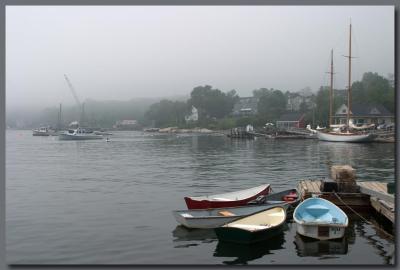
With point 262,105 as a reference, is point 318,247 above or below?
below

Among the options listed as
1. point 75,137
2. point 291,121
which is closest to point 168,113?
point 291,121

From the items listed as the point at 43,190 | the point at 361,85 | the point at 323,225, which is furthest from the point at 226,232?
the point at 361,85

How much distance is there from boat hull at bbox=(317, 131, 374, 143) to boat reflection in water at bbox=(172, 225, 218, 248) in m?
52.0

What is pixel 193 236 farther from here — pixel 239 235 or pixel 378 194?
pixel 378 194

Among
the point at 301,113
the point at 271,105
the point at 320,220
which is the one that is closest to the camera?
the point at 320,220

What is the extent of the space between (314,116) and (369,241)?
76533 millimetres

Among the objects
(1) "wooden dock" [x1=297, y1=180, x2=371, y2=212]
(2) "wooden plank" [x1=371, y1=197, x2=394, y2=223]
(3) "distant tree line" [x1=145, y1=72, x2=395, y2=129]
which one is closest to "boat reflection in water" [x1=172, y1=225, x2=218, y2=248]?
(1) "wooden dock" [x1=297, y1=180, x2=371, y2=212]

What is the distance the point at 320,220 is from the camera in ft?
40.0

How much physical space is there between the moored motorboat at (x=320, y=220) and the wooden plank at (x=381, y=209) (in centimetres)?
136

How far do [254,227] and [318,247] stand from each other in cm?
168

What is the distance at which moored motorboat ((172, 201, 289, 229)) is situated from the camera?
41.9 ft

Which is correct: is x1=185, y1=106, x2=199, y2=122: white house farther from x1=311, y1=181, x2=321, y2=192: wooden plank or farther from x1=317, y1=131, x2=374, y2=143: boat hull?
x1=311, y1=181, x2=321, y2=192: wooden plank

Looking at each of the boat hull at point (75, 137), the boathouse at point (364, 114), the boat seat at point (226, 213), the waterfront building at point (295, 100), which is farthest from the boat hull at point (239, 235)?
the waterfront building at point (295, 100)

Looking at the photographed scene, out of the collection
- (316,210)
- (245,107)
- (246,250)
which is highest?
(245,107)
